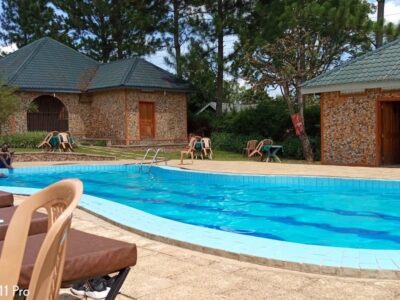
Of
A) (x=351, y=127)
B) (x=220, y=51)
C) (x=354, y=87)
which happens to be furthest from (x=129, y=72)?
(x=354, y=87)

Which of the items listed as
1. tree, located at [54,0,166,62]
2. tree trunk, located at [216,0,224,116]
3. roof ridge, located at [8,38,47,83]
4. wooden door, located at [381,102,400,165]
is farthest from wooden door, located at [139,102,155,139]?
wooden door, located at [381,102,400,165]

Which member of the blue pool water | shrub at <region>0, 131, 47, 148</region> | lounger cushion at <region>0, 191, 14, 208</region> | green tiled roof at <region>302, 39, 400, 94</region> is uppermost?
green tiled roof at <region>302, 39, 400, 94</region>

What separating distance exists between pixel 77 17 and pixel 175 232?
29.1m

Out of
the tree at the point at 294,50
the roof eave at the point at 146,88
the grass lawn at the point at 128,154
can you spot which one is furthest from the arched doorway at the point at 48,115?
the tree at the point at 294,50

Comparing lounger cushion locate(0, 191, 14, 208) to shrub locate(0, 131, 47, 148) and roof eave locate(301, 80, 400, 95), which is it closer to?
roof eave locate(301, 80, 400, 95)

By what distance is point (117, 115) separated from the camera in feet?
80.8

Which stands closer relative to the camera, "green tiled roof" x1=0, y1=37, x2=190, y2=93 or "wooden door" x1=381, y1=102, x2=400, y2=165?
"wooden door" x1=381, y1=102, x2=400, y2=165

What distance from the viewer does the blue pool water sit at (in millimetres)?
8141

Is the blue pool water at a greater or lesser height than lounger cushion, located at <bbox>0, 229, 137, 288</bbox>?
lesser

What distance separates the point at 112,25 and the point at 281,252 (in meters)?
29.5

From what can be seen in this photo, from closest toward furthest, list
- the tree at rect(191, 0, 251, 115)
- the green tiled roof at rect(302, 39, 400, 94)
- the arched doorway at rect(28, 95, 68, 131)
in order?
the green tiled roof at rect(302, 39, 400, 94) → the tree at rect(191, 0, 251, 115) → the arched doorway at rect(28, 95, 68, 131)

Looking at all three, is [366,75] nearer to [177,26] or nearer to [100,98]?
[177,26]

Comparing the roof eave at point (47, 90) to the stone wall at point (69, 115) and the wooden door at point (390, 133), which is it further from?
the wooden door at point (390, 133)

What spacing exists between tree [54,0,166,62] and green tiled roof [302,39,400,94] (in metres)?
14.4
